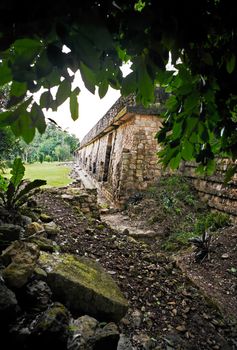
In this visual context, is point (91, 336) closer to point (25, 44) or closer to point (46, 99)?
point (46, 99)

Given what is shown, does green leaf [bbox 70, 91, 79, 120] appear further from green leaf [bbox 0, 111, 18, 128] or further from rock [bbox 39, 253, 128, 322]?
rock [bbox 39, 253, 128, 322]

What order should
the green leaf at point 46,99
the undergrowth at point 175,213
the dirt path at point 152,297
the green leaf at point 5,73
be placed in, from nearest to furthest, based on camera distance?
the green leaf at point 5,73 → the green leaf at point 46,99 → the dirt path at point 152,297 → the undergrowth at point 175,213

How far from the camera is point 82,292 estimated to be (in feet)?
8.16

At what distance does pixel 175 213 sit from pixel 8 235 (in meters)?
5.42

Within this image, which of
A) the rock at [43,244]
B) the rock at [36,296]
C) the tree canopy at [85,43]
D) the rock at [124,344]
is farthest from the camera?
the rock at [43,244]

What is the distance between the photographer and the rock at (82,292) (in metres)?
2.45

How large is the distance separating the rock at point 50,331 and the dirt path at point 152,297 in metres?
0.79

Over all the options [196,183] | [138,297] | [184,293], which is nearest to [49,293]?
[138,297]

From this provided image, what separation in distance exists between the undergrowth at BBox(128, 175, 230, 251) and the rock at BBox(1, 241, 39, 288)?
423cm

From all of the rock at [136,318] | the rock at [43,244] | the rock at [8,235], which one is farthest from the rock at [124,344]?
the rock at [8,235]

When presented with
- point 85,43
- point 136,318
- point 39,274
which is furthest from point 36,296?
point 85,43

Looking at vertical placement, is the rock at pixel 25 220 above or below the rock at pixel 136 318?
above

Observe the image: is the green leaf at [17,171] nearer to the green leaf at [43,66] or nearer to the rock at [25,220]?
the rock at [25,220]

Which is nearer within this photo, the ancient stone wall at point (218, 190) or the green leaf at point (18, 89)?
the green leaf at point (18, 89)
